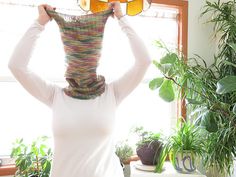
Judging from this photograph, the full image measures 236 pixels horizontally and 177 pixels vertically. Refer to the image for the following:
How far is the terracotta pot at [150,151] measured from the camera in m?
2.07

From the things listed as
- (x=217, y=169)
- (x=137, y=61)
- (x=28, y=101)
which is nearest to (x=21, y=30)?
(x=28, y=101)

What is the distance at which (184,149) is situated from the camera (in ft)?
6.66

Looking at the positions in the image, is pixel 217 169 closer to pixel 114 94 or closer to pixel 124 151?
pixel 124 151

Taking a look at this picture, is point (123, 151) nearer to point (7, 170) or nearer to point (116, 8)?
point (7, 170)

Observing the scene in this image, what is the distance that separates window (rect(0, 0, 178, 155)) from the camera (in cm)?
207

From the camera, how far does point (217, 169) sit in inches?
83.6

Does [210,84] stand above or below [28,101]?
above

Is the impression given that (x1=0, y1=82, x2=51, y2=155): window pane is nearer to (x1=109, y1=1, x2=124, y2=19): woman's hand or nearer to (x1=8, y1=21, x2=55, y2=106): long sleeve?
(x1=8, y1=21, x2=55, y2=106): long sleeve

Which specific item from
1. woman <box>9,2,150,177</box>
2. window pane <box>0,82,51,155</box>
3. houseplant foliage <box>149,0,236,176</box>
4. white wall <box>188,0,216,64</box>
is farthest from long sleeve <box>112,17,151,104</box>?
white wall <box>188,0,216,64</box>

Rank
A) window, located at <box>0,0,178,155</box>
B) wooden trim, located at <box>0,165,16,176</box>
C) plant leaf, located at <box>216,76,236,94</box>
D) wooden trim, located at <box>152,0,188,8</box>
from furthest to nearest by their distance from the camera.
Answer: wooden trim, located at <box>152,0,188,8</box> → window, located at <box>0,0,178,155</box> → wooden trim, located at <box>0,165,16,176</box> → plant leaf, located at <box>216,76,236,94</box>

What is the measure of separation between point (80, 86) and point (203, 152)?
1344 millimetres

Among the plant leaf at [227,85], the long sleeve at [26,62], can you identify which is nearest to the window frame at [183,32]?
the plant leaf at [227,85]

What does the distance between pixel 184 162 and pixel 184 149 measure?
0.10 m

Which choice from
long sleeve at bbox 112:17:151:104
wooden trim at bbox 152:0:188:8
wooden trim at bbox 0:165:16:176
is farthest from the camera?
wooden trim at bbox 152:0:188:8
